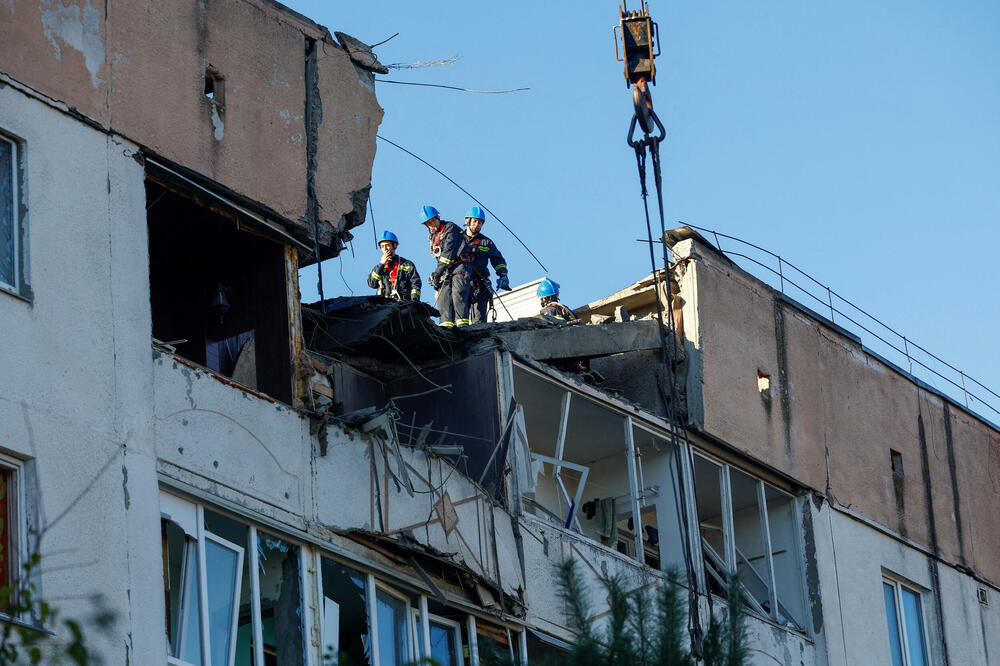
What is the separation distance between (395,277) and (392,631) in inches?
347

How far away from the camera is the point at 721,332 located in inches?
836

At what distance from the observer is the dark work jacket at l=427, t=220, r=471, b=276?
2253cm

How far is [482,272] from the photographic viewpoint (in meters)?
22.6

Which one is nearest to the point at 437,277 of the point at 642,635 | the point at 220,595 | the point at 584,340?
the point at 584,340

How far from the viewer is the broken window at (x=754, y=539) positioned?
68.8 ft

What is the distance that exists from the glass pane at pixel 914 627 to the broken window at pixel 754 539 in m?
2.29

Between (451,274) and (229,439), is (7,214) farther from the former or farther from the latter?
(451,274)

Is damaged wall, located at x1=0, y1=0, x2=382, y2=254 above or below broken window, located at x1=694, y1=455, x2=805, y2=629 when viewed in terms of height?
above

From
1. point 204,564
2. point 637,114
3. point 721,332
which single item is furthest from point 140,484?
point 721,332

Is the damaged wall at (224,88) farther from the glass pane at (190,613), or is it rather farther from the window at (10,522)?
the glass pane at (190,613)

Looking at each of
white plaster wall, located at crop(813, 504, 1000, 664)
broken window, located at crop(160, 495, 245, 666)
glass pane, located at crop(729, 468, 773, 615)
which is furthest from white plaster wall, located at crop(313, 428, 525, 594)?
white plaster wall, located at crop(813, 504, 1000, 664)

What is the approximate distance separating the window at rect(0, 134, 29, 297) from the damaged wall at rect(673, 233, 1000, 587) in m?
9.69

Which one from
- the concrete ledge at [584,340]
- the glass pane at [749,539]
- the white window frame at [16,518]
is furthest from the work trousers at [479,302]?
the white window frame at [16,518]

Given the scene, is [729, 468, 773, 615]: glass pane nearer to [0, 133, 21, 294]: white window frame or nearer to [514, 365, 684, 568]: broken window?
[514, 365, 684, 568]: broken window
